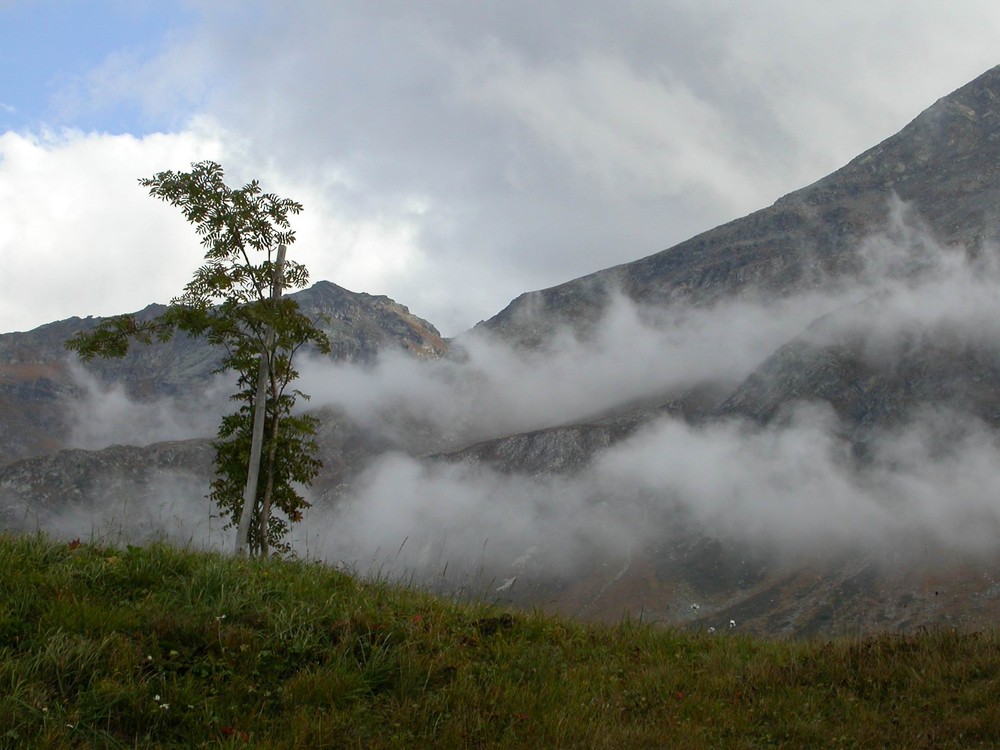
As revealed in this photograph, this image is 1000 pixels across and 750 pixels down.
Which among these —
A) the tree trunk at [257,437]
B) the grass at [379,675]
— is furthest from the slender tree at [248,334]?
the grass at [379,675]

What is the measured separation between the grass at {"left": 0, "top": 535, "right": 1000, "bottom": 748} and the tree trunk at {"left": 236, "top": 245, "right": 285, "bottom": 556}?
9465mm

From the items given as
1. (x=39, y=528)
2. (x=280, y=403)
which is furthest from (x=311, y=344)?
(x=39, y=528)

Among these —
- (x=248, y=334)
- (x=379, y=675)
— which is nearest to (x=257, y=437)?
(x=248, y=334)

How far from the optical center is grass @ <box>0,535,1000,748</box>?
6930 millimetres

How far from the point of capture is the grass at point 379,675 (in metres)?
6.93

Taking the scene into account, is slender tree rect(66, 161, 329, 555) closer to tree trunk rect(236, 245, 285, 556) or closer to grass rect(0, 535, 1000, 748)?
tree trunk rect(236, 245, 285, 556)

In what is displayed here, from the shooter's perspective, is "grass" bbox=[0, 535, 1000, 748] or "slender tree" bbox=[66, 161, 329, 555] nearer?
"grass" bbox=[0, 535, 1000, 748]

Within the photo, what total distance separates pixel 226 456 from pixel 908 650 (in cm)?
1721

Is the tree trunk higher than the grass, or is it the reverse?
the tree trunk

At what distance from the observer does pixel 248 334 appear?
71.4ft

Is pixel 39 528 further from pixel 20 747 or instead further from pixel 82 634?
pixel 20 747

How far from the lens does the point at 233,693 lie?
290 inches

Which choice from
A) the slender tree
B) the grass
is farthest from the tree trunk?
the grass

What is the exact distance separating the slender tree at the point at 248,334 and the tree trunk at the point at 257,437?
0.02 m
